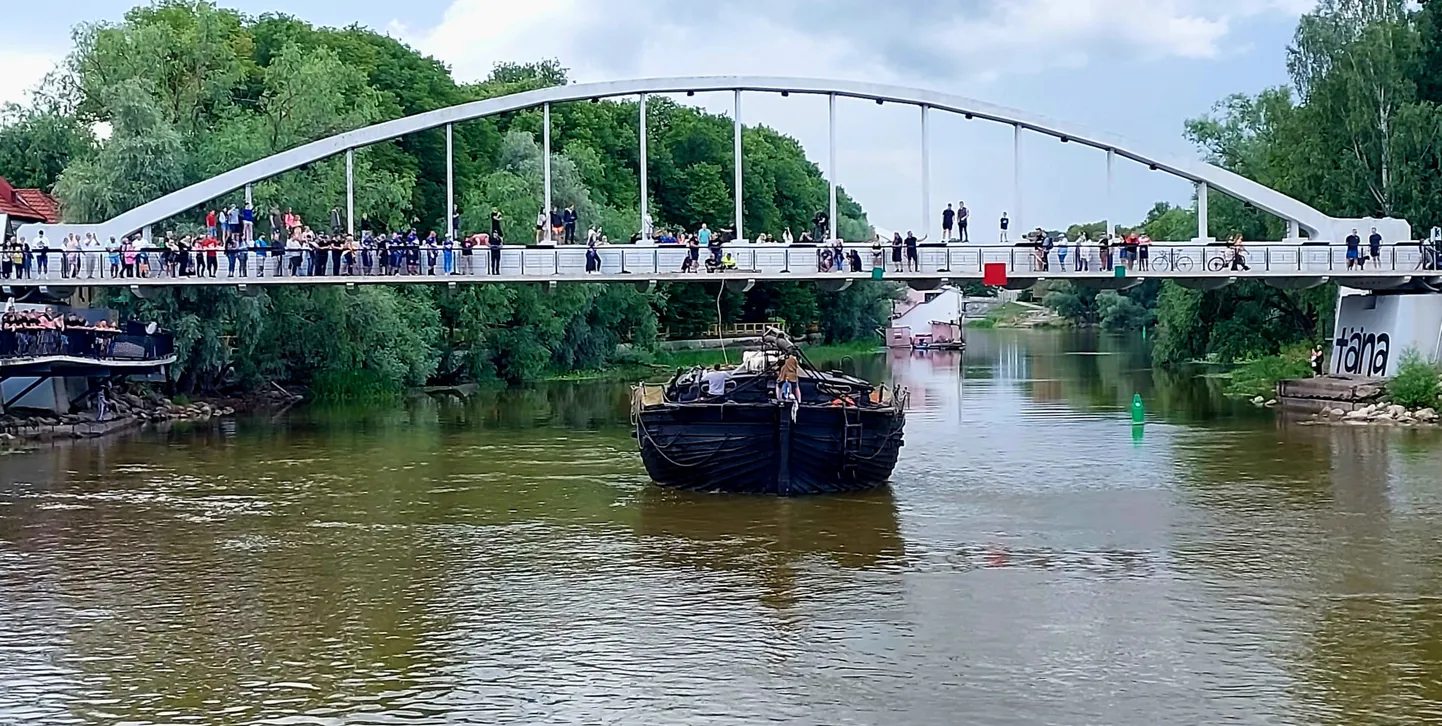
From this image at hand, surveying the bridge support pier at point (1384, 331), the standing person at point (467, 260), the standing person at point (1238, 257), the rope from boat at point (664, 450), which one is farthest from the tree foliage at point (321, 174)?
the bridge support pier at point (1384, 331)

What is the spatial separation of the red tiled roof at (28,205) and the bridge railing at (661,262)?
8.55m

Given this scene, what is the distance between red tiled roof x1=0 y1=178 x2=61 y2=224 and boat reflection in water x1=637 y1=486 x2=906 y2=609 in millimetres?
28959

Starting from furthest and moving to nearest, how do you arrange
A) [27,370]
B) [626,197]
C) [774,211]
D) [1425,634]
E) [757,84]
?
[774,211] → [626,197] → [757,84] → [27,370] → [1425,634]

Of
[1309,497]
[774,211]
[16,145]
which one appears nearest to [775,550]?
[1309,497]

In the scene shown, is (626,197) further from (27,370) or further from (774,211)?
(27,370)

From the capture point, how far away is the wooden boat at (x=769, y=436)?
27469 mm

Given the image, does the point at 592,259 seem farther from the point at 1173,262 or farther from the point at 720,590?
the point at 720,590

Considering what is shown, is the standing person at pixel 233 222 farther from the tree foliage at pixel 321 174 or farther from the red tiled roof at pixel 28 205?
the red tiled roof at pixel 28 205

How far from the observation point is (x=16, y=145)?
5691 cm

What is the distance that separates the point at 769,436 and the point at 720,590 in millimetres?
7855

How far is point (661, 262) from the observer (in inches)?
1666

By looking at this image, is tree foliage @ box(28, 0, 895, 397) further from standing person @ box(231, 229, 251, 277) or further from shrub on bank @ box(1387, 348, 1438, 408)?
shrub on bank @ box(1387, 348, 1438, 408)

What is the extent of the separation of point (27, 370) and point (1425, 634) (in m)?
31.7

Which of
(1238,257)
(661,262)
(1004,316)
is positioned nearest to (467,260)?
(661,262)
